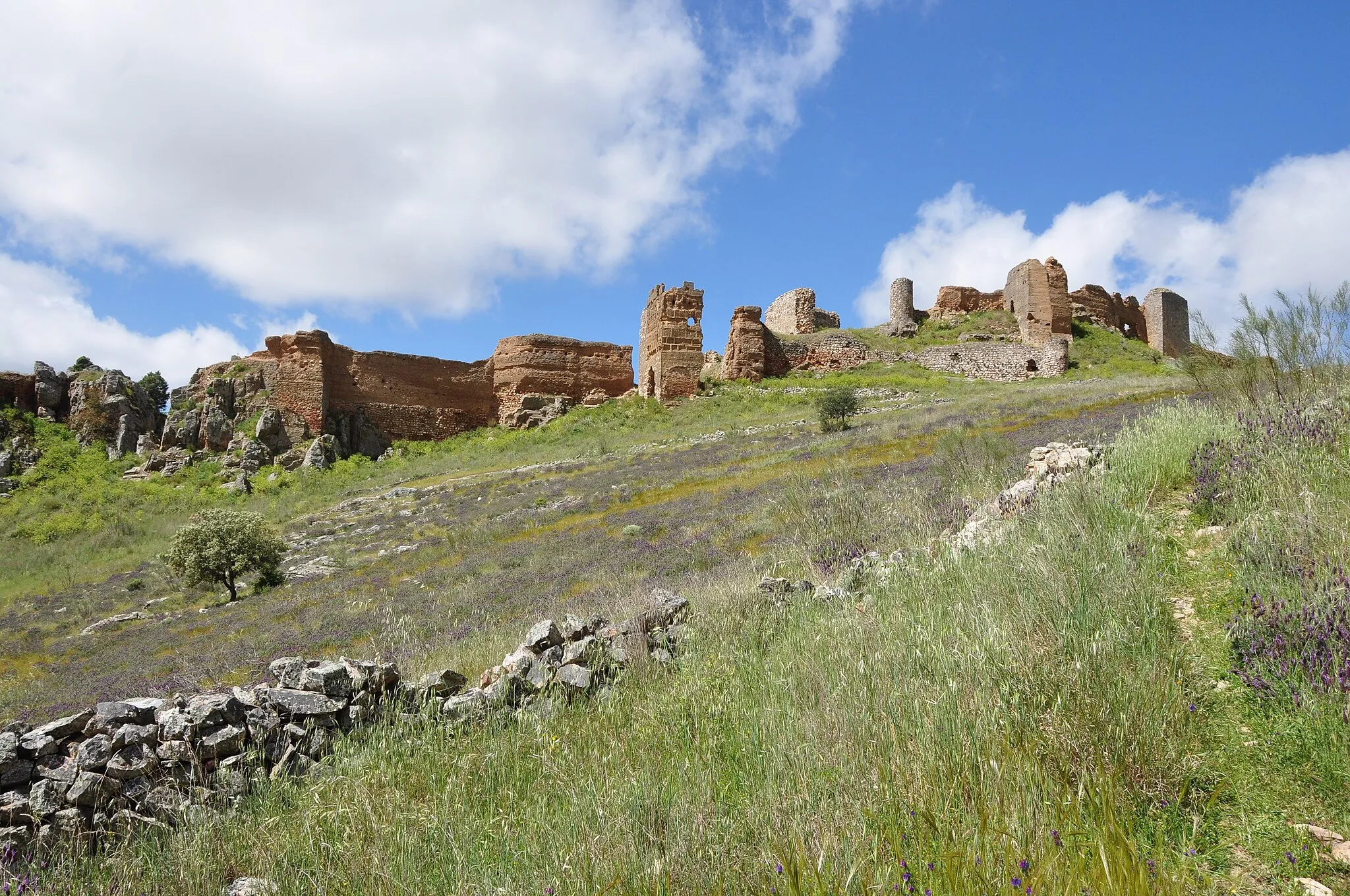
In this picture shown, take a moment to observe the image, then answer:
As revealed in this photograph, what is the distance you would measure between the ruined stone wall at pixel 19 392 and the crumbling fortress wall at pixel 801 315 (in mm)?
37506

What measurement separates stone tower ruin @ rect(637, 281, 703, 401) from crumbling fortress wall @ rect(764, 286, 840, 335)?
473 inches

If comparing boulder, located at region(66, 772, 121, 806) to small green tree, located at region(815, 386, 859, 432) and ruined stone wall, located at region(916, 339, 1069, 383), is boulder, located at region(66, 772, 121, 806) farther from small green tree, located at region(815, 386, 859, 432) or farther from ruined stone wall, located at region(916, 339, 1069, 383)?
ruined stone wall, located at region(916, 339, 1069, 383)

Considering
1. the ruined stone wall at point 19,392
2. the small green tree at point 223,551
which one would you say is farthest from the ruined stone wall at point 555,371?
the small green tree at point 223,551

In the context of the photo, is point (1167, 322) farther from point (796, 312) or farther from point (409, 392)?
point (409, 392)

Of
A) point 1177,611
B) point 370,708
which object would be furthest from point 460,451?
point 1177,611

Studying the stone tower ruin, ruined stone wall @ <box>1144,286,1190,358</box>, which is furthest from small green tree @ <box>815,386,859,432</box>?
ruined stone wall @ <box>1144,286,1190,358</box>

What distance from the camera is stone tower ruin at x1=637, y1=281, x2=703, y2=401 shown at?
107 feet

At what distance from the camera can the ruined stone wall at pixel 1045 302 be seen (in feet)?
122

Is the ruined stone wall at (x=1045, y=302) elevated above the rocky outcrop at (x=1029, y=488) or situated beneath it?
elevated above

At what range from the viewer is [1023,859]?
6.64 ft

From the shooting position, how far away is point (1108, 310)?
4097 cm

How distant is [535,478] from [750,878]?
1992cm

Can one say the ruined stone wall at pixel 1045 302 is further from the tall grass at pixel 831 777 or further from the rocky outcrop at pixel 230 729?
the rocky outcrop at pixel 230 729

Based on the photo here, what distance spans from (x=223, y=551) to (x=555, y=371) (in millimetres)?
23439
